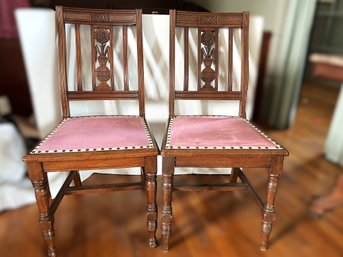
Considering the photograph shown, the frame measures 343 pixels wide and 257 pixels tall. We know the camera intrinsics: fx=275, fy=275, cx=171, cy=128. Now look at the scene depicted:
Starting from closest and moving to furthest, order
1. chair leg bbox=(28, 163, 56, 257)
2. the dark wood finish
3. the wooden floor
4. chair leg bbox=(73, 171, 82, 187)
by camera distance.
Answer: chair leg bbox=(28, 163, 56, 257) < the wooden floor < chair leg bbox=(73, 171, 82, 187) < the dark wood finish

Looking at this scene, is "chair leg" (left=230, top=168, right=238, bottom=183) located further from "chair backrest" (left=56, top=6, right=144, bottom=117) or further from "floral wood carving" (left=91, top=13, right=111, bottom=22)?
"floral wood carving" (left=91, top=13, right=111, bottom=22)

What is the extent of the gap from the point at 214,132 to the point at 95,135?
40cm

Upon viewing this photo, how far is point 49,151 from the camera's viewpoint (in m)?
0.82

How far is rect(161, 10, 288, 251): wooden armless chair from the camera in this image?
877 mm

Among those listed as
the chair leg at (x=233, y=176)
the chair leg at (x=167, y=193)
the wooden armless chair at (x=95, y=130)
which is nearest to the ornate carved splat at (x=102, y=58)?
the wooden armless chair at (x=95, y=130)

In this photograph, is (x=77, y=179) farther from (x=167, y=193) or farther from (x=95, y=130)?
(x=167, y=193)

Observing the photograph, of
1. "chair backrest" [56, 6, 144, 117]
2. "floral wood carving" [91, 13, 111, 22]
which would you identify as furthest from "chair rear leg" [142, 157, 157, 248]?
"floral wood carving" [91, 13, 111, 22]

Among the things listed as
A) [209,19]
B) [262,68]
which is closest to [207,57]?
[209,19]

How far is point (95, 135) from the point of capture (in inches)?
35.4

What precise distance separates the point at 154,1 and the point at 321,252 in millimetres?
1176

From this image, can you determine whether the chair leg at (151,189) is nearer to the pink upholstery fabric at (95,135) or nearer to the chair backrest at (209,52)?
the pink upholstery fabric at (95,135)

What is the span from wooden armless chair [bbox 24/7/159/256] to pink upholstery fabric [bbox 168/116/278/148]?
0.11m

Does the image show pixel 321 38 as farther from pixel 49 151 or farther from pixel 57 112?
pixel 49 151

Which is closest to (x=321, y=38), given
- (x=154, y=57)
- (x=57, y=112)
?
(x=154, y=57)
